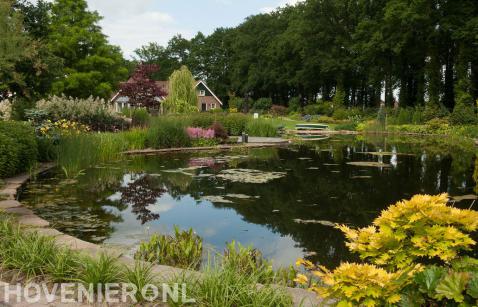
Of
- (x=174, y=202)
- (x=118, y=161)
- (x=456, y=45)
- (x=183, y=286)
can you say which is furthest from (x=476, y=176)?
(x=456, y=45)

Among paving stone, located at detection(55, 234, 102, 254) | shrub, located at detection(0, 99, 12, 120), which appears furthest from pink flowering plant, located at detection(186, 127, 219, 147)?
paving stone, located at detection(55, 234, 102, 254)

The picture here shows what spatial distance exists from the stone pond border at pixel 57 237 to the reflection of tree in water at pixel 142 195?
1620 millimetres

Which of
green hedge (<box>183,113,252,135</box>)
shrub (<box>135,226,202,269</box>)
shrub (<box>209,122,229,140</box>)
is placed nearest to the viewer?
shrub (<box>135,226,202,269</box>)

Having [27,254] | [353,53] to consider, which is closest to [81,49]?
[353,53]

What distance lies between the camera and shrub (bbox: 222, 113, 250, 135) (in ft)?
77.9

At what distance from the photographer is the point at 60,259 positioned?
134 inches

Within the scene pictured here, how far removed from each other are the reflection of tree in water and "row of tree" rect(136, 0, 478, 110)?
2974 centimetres

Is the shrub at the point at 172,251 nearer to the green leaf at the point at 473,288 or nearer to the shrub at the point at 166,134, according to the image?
the green leaf at the point at 473,288

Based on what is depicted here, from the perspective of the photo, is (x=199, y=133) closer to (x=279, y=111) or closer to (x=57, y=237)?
(x=57, y=237)

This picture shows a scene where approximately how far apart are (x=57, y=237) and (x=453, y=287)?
150 inches

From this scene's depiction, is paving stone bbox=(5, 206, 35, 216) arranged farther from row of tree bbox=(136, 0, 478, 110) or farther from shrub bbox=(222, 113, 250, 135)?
row of tree bbox=(136, 0, 478, 110)

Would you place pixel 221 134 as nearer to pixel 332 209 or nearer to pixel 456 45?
pixel 332 209

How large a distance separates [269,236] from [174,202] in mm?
2637

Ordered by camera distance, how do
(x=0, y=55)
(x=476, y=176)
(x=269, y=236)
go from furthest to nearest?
1. (x=476, y=176)
2. (x=0, y=55)
3. (x=269, y=236)
